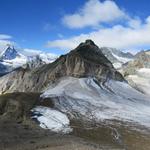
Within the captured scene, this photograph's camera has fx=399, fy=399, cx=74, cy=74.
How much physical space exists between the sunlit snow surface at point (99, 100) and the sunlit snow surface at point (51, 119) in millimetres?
3599

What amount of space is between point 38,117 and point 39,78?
193 ft

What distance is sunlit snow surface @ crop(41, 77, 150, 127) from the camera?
69062mm

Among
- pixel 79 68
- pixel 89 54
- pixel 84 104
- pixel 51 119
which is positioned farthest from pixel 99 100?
pixel 89 54

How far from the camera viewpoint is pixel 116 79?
107 metres

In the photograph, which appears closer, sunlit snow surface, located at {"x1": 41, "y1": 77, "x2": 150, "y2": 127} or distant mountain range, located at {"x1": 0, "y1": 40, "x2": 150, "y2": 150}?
distant mountain range, located at {"x1": 0, "y1": 40, "x2": 150, "y2": 150}

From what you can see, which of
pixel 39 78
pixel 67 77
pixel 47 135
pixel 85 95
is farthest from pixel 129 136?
pixel 39 78

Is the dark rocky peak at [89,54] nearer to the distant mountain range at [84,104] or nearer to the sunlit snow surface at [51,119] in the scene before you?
the distant mountain range at [84,104]

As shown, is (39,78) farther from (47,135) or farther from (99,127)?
(47,135)

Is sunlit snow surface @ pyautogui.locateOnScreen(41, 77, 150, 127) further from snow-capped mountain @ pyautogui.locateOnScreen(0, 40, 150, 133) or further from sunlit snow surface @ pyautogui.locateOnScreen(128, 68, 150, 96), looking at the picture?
sunlit snow surface @ pyautogui.locateOnScreen(128, 68, 150, 96)

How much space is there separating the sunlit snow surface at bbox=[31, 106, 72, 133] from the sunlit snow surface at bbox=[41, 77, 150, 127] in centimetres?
360

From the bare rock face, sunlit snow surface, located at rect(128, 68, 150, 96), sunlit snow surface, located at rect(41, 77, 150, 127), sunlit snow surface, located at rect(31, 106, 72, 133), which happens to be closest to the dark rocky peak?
the bare rock face

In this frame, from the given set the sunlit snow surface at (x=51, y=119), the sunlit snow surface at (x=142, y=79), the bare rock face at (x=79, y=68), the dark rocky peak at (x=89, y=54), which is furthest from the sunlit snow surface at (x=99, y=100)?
the sunlit snow surface at (x=142, y=79)

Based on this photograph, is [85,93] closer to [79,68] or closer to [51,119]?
[79,68]

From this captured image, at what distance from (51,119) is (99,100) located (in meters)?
21.4
